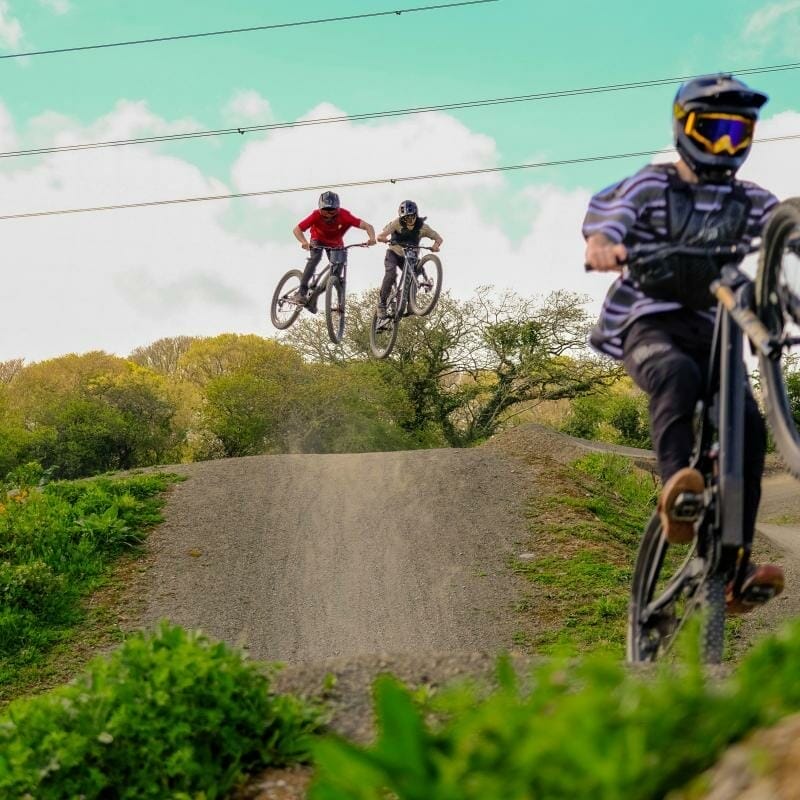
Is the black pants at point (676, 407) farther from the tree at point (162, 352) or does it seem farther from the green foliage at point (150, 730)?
the tree at point (162, 352)

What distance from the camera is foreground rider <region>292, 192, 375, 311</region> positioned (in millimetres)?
15391

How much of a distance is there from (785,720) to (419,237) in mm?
14491

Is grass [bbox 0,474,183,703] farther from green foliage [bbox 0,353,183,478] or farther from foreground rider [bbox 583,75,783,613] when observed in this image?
foreground rider [bbox 583,75,783,613]

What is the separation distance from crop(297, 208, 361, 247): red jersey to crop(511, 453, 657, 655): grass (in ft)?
15.6

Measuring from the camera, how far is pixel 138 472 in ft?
53.0

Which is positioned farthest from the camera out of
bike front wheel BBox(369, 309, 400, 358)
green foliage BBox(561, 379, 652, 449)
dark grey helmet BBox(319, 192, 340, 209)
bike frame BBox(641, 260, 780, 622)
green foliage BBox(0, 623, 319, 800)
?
green foliage BBox(561, 379, 652, 449)

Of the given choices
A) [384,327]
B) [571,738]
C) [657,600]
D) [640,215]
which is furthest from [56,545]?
[571,738]

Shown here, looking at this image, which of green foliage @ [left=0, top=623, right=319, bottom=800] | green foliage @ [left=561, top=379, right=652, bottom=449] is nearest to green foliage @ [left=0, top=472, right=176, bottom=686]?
green foliage @ [left=0, top=623, right=319, bottom=800]

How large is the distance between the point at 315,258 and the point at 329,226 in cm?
83

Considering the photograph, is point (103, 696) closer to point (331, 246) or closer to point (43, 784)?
point (43, 784)

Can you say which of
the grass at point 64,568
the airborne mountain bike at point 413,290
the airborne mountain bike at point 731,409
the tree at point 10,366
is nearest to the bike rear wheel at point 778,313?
the airborne mountain bike at point 731,409

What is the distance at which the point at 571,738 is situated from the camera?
4.36 feet

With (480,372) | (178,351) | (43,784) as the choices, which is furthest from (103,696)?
(178,351)

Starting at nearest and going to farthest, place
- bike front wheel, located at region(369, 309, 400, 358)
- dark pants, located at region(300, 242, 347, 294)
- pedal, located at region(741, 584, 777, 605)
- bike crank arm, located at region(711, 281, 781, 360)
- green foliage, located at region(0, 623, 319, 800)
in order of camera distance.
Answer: green foliage, located at region(0, 623, 319, 800) → bike crank arm, located at region(711, 281, 781, 360) → pedal, located at region(741, 584, 777, 605) → dark pants, located at region(300, 242, 347, 294) → bike front wheel, located at region(369, 309, 400, 358)
